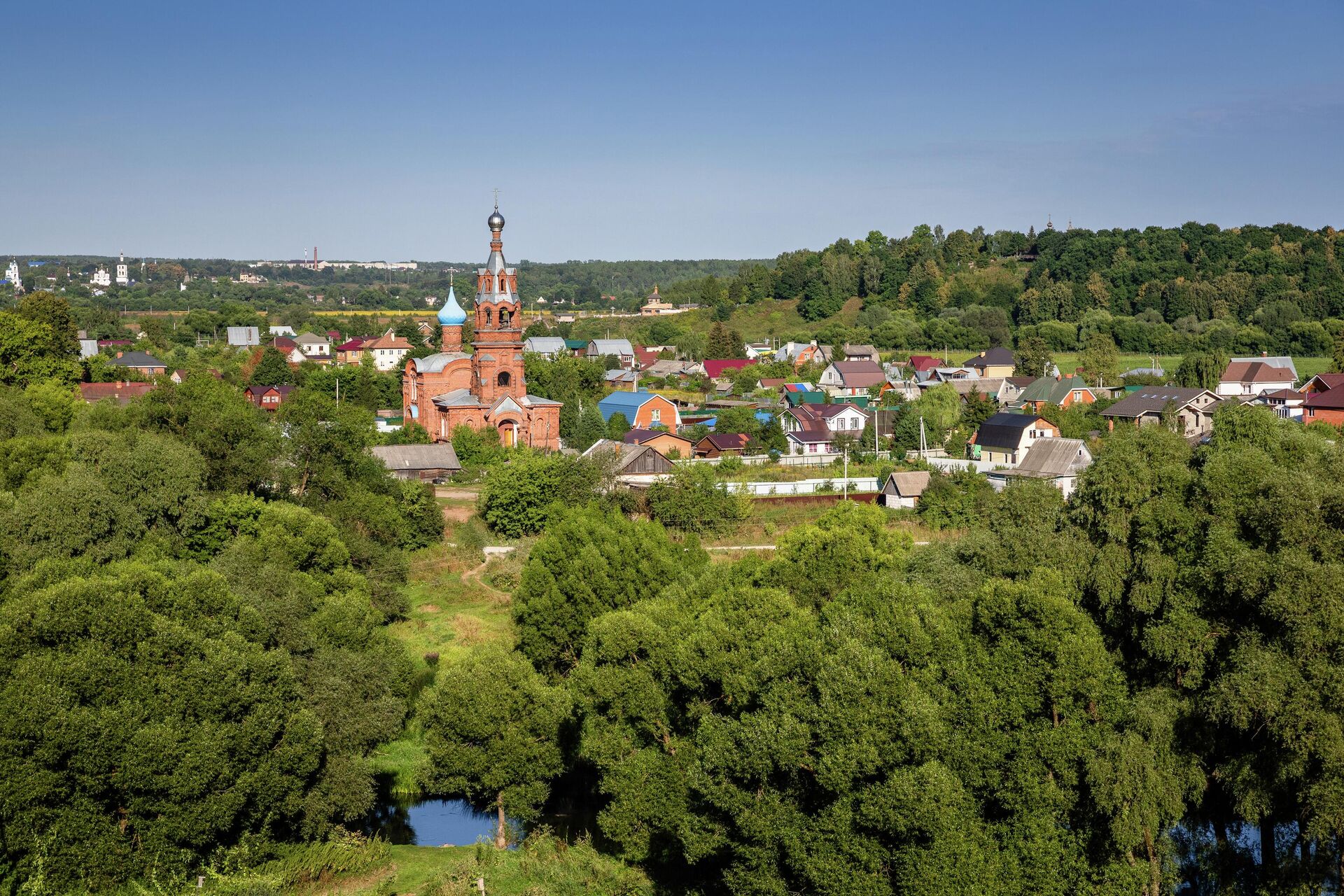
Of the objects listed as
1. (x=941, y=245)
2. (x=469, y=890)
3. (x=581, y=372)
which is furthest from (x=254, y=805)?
(x=941, y=245)

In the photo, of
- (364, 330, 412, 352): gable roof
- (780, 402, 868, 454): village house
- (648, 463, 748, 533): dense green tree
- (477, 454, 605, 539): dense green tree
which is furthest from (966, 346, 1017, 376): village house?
(477, 454, 605, 539): dense green tree

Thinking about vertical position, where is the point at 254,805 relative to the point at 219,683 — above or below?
below

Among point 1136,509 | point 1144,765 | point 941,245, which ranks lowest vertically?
point 1144,765

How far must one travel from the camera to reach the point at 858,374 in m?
58.1

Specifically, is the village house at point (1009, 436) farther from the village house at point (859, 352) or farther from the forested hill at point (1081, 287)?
the forested hill at point (1081, 287)

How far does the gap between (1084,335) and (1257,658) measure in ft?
212

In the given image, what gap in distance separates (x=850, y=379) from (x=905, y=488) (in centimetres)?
2527

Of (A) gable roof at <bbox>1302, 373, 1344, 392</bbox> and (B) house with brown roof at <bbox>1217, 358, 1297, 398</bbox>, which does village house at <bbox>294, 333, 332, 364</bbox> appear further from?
(A) gable roof at <bbox>1302, 373, 1344, 392</bbox>

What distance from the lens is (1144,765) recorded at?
40.7 ft

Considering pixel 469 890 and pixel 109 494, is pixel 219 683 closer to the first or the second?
pixel 469 890

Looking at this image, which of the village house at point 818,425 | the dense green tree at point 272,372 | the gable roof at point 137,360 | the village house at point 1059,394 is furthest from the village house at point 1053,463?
the gable roof at point 137,360

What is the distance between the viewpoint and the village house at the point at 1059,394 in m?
48.8

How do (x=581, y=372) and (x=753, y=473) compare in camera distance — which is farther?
(x=581, y=372)

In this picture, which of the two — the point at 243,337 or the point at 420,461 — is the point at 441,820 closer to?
the point at 420,461
